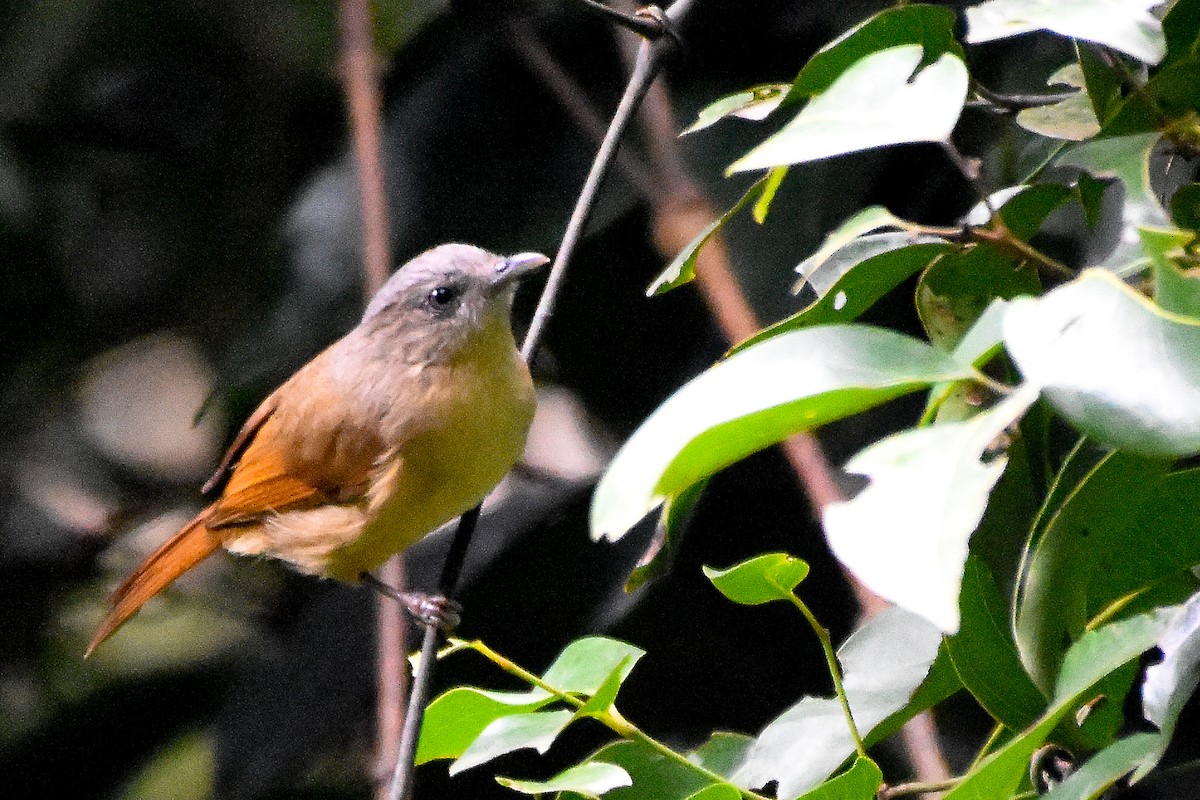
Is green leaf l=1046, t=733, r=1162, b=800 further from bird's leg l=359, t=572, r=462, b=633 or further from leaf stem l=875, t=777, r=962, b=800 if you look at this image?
bird's leg l=359, t=572, r=462, b=633

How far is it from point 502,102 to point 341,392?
0.64 meters

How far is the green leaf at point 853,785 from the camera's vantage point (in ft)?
2.82

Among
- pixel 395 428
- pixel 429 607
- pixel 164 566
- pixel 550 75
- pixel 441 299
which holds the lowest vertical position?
pixel 164 566

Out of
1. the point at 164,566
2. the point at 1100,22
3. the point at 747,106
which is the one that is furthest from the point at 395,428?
the point at 1100,22

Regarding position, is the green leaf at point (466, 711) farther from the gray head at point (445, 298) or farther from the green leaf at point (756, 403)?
the gray head at point (445, 298)

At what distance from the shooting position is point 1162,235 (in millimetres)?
681

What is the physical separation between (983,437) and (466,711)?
1.86 ft

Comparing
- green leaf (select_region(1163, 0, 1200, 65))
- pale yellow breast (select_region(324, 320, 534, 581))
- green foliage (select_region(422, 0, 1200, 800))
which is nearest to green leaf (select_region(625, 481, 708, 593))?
green foliage (select_region(422, 0, 1200, 800))

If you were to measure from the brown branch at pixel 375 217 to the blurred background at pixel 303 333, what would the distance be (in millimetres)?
53

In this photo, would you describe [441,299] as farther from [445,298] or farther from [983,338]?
[983,338]

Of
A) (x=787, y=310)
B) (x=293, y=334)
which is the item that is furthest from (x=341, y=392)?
(x=787, y=310)

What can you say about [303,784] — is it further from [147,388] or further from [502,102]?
[502,102]

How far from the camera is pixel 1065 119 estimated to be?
1142mm

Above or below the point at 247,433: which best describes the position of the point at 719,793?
above
